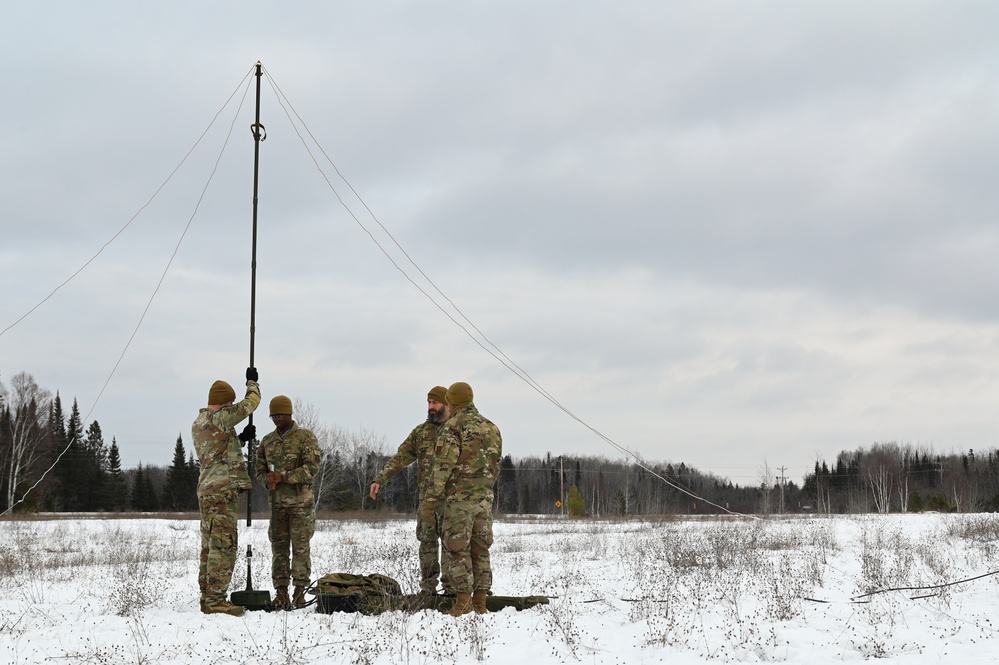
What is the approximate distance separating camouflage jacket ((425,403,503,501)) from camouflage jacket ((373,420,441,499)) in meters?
0.55

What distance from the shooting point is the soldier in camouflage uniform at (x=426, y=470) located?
9172mm

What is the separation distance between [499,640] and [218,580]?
3.32 metres

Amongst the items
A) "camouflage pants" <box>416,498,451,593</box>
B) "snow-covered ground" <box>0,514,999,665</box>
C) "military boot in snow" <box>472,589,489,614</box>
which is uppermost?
"camouflage pants" <box>416,498,451,593</box>

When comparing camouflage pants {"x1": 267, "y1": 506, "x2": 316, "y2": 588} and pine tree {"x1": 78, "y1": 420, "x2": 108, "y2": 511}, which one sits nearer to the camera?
camouflage pants {"x1": 267, "y1": 506, "x2": 316, "y2": 588}

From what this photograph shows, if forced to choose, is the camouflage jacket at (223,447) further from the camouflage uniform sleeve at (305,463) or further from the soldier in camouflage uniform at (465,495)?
the soldier in camouflage uniform at (465,495)

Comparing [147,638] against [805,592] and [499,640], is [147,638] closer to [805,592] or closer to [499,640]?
[499,640]

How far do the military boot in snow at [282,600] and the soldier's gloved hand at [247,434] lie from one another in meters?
1.74

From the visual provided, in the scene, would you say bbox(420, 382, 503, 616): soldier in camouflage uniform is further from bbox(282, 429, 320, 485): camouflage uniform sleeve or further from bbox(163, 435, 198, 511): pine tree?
bbox(163, 435, 198, 511): pine tree

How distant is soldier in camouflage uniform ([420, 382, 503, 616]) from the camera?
874 centimetres

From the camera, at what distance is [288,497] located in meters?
9.36

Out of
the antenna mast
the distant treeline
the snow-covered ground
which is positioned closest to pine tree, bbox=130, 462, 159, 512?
the distant treeline

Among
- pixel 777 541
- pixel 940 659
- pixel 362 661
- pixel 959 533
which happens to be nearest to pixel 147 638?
pixel 362 661

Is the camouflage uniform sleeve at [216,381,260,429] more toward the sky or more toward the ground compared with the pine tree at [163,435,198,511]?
more toward the sky

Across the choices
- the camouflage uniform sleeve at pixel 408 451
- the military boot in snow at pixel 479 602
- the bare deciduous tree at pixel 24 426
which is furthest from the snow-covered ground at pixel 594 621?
the bare deciduous tree at pixel 24 426
